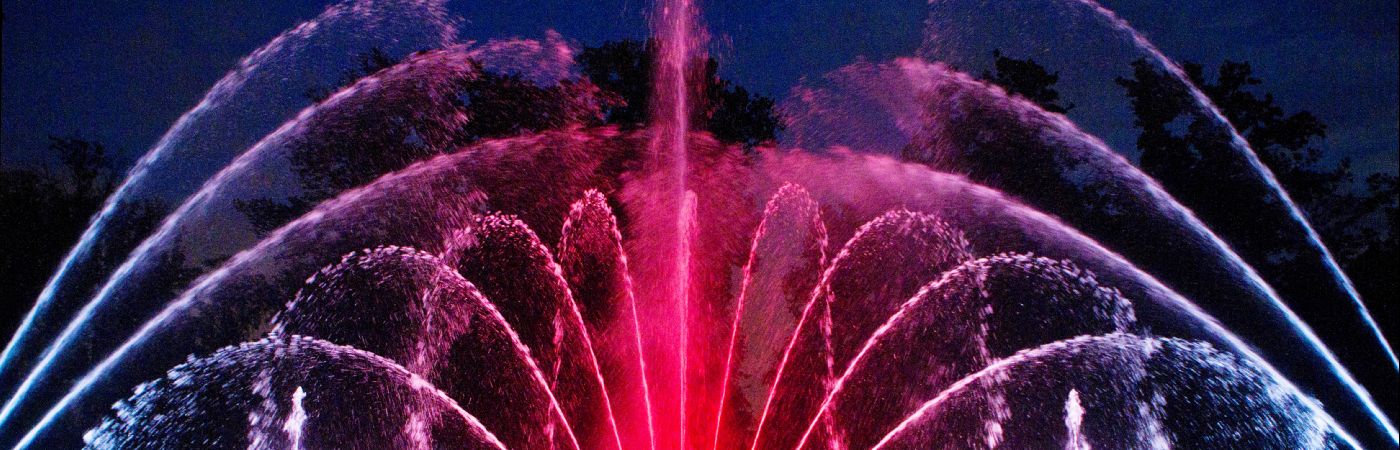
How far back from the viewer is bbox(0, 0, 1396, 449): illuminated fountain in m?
13.3

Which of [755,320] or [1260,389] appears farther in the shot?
[755,320]

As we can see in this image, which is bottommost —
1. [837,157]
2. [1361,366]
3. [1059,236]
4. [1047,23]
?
[1361,366]

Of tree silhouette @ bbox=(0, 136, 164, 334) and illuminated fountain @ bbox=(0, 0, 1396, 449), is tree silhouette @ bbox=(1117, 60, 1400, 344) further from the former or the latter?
tree silhouette @ bbox=(0, 136, 164, 334)

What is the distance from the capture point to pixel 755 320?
46.8 ft

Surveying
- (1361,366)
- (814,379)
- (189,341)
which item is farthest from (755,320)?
(1361,366)

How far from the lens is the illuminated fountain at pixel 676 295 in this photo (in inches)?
522

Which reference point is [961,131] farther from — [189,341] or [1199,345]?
[189,341]

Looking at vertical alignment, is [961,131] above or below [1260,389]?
above

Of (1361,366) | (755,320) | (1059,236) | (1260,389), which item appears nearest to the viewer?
(1260,389)

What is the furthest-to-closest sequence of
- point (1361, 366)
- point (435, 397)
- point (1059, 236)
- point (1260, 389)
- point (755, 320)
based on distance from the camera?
point (1361, 366) → point (1059, 236) → point (755, 320) → point (1260, 389) → point (435, 397)

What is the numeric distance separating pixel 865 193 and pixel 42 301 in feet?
45.0

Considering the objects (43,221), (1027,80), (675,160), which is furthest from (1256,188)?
(43,221)

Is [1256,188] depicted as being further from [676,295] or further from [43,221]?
[43,221]

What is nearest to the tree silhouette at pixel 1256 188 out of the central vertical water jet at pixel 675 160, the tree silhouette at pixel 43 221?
the central vertical water jet at pixel 675 160
